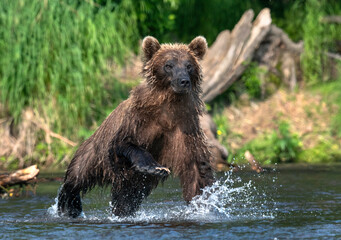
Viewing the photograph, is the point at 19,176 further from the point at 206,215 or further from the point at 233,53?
the point at 233,53

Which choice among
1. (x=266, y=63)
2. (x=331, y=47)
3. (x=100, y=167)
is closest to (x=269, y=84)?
(x=266, y=63)

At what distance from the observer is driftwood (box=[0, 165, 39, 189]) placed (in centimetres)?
797

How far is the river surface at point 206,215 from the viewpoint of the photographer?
598cm

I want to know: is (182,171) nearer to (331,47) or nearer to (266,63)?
(266,63)

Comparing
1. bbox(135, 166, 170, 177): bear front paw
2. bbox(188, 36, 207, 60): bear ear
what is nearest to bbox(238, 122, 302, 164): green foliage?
bbox(188, 36, 207, 60): bear ear

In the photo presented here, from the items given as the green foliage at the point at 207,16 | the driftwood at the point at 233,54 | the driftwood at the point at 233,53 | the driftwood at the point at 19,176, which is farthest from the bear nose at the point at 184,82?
the green foliage at the point at 207,16

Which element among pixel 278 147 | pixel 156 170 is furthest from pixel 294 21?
pixel 156 170

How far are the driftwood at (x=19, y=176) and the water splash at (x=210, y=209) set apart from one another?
47 centimetres

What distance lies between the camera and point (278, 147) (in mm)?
11898

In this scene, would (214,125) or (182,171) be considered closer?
(182,171)

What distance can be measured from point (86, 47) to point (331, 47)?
17.2 ft

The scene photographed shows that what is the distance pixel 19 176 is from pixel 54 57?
3.70 metres

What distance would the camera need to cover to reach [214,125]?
1191 centimetres

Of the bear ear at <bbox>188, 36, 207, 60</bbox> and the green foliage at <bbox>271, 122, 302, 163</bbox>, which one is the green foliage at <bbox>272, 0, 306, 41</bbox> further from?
the bear ear at <bbox>188, 36, 207, 60</bbox>
